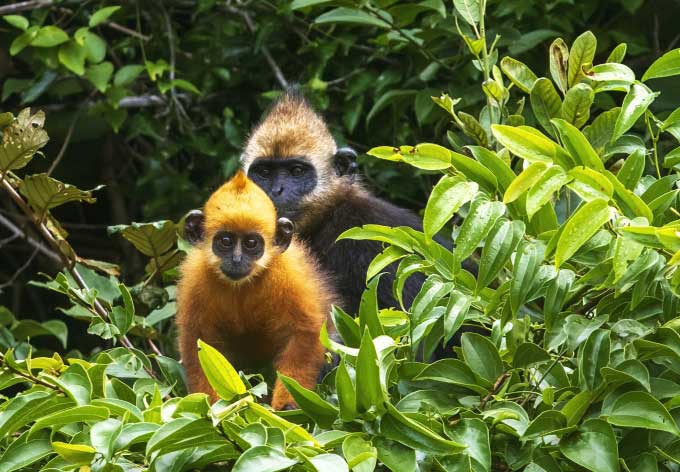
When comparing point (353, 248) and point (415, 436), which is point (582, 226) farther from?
point (353, 248)

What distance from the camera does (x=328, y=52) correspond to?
5566mm

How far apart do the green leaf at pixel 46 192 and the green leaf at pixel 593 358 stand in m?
1.77

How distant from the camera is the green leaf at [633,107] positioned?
8.12ft

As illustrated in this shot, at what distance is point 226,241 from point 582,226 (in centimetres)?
178

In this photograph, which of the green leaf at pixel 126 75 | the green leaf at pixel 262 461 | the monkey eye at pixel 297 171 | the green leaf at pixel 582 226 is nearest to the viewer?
the green leaf at pixel 262 461

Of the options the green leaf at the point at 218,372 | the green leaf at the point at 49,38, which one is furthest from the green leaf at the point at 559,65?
the green leaf at the point at 49,38

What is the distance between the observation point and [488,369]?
7.93 feet

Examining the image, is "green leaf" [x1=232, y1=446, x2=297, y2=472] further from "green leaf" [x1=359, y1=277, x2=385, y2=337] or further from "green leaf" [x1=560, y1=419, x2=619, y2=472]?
"green leaf" [x1=560, y1=419, x2=619, y2=472]

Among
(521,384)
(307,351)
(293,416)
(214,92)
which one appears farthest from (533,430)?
(214,92)

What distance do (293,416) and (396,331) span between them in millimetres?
307

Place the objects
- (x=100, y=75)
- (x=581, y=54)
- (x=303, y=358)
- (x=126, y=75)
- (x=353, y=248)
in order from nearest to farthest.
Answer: (x=581, y=54)
(x=303, y=358)
(x=353, y=248)
(x=100, y=75)
(x=126, y=75)

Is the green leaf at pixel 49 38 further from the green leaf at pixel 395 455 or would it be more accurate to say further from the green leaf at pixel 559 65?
the green leaf at pixel 395 455

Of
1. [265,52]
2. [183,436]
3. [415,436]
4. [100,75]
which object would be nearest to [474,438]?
[415,436]

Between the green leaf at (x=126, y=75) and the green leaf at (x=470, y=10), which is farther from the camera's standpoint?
the green leaf at (x=126, y=75)
